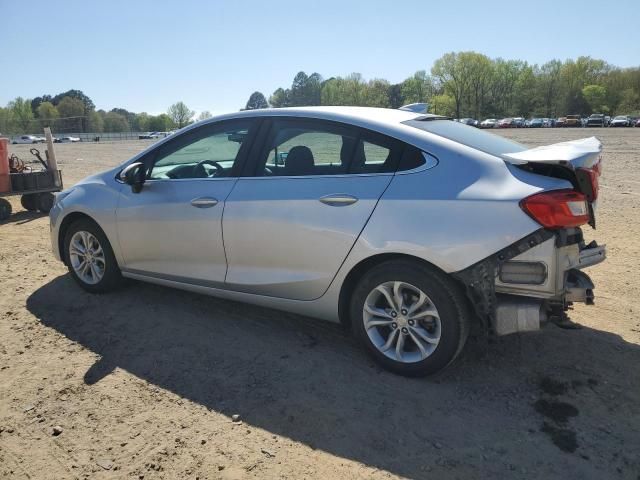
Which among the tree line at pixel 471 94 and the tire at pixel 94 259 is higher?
the tree line at pixel 471 94

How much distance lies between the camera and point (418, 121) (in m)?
3.65

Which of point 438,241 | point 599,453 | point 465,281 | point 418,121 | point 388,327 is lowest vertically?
point 599,453

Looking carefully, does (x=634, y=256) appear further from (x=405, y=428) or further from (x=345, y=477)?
(x=345, y=477)

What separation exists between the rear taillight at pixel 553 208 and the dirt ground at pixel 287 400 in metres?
1.08

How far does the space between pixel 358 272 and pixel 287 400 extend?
0.94 meters

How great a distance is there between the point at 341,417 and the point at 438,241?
117 cm

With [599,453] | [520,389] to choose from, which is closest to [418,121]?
[520,389]

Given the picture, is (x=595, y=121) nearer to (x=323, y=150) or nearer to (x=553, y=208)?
(x=323, y=150)

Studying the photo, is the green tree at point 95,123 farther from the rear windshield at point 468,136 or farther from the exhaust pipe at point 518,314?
the exhaust pipe at point 518,314

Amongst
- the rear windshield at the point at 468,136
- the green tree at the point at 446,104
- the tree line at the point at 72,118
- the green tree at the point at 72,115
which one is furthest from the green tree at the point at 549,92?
the rear windshield at the point at 468,136

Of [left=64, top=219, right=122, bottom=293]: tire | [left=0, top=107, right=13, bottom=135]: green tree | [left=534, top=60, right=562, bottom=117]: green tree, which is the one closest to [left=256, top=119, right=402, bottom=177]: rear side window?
[left=64, top=219, right=122, bottom=293]: tire

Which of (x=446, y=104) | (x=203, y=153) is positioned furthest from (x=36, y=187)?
(x=446, y=104)

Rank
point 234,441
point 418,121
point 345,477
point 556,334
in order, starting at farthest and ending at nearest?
point 556,334, point 418,121, point 234,441, point 345,477

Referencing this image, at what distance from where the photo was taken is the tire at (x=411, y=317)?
3086 mm
